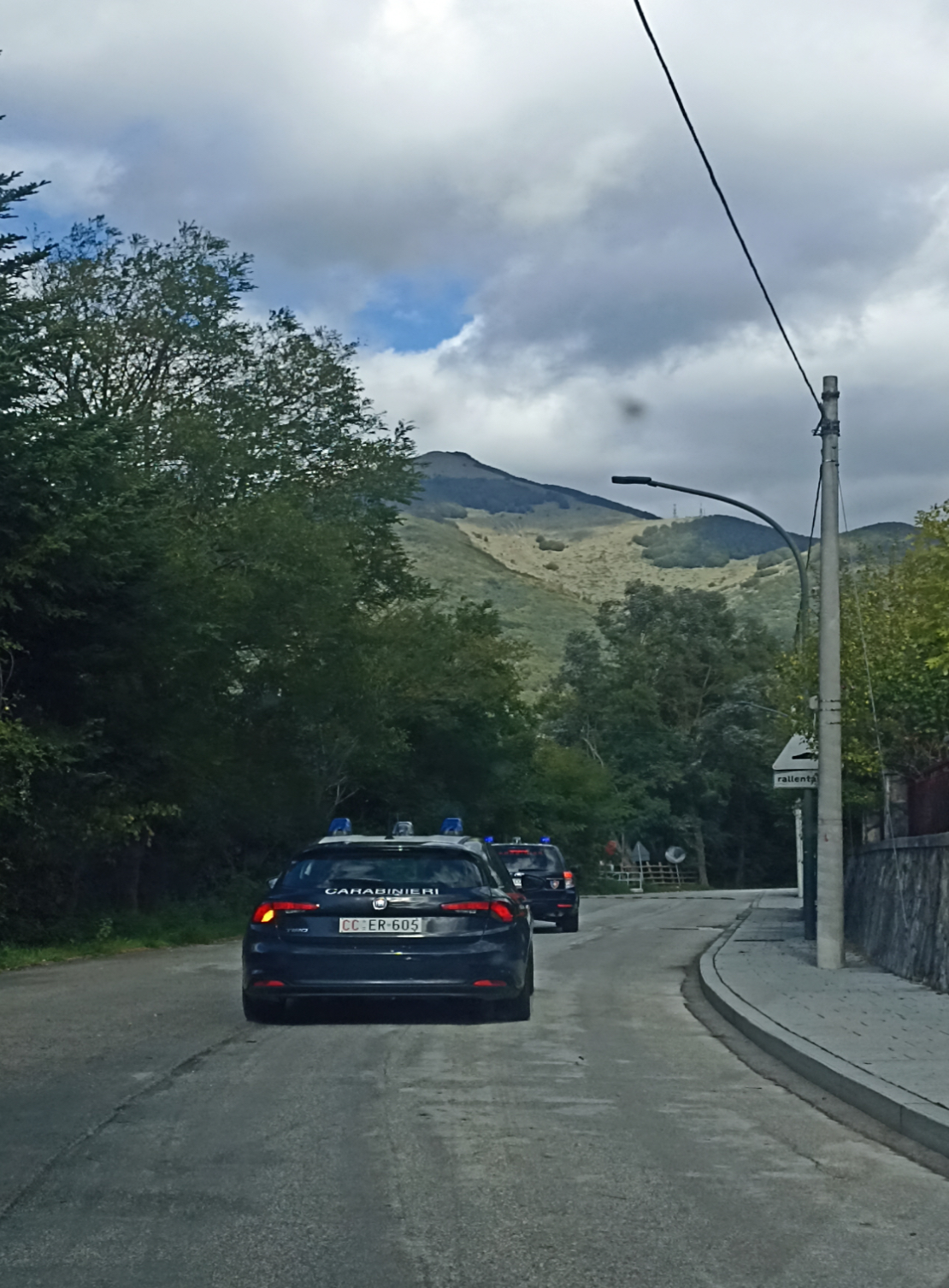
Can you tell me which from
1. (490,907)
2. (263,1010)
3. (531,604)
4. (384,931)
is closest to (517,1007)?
(490,907)

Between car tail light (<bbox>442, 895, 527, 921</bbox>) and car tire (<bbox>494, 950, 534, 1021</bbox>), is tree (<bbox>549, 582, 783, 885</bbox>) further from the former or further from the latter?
car tail light (<bbox>442, 895, 527, 921</bbox>)

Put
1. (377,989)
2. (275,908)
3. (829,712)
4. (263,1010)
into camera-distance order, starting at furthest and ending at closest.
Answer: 1. (829,712)
2. (263,1010)
3. (275,908)
4. (377,989)

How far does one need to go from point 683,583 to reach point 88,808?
173m

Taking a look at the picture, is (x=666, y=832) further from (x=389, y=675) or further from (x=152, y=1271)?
(x=152, y=1271)

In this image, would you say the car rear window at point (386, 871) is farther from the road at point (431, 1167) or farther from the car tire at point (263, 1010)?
the road at point (431, 1167)

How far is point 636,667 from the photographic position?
102438mm

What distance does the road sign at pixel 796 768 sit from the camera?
897 inches

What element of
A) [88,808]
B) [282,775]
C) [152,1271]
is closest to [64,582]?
[88,808]

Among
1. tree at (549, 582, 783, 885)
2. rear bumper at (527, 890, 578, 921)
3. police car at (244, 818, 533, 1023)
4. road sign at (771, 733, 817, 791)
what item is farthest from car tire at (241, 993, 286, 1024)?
tree at (549, 582, 783, 885)

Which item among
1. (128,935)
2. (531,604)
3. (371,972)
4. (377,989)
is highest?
(531,604)

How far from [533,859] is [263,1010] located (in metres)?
17.8

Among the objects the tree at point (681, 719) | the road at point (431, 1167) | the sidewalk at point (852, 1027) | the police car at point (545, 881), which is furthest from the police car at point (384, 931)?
the tree at point (681, 719)

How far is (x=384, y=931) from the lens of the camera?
41.8ft

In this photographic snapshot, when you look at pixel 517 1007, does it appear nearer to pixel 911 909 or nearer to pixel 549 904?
pixel 911 909
